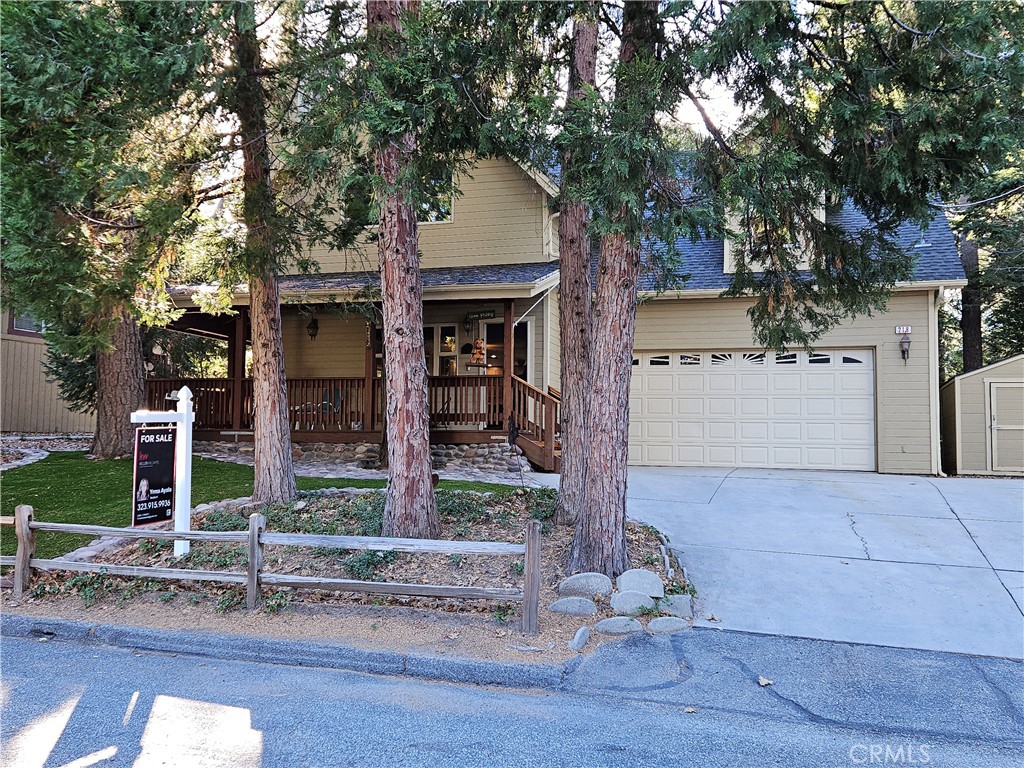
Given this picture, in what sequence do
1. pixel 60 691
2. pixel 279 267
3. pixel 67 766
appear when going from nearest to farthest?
pixel 67 766, pixel 60 691, pixel 279 267

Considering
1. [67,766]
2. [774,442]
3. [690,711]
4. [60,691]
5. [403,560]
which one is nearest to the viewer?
[67,766]

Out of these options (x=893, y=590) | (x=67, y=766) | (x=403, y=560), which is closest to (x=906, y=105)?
(x=893, y=590)

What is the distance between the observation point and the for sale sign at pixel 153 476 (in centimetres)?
589

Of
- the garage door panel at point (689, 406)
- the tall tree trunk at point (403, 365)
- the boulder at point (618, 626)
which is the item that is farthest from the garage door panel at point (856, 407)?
the tall tree trunk at point (403, 365)

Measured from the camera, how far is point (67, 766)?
315cm

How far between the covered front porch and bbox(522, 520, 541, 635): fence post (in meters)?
6.18

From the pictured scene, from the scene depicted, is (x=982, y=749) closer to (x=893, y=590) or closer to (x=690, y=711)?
(x=690, y=711)

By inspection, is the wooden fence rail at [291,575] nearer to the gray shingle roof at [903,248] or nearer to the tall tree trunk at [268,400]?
the tall tree trunk at [268,400]

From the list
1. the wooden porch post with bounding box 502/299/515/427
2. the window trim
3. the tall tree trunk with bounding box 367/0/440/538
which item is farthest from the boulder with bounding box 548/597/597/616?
the window trim

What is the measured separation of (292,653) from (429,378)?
766cm

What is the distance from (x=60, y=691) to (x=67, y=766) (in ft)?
3.76

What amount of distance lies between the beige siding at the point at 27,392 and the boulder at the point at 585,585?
55.6ft

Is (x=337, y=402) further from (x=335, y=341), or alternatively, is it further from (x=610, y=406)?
(x=610, y=406)

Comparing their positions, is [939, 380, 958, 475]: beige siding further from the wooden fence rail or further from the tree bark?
the wooden fence rail
